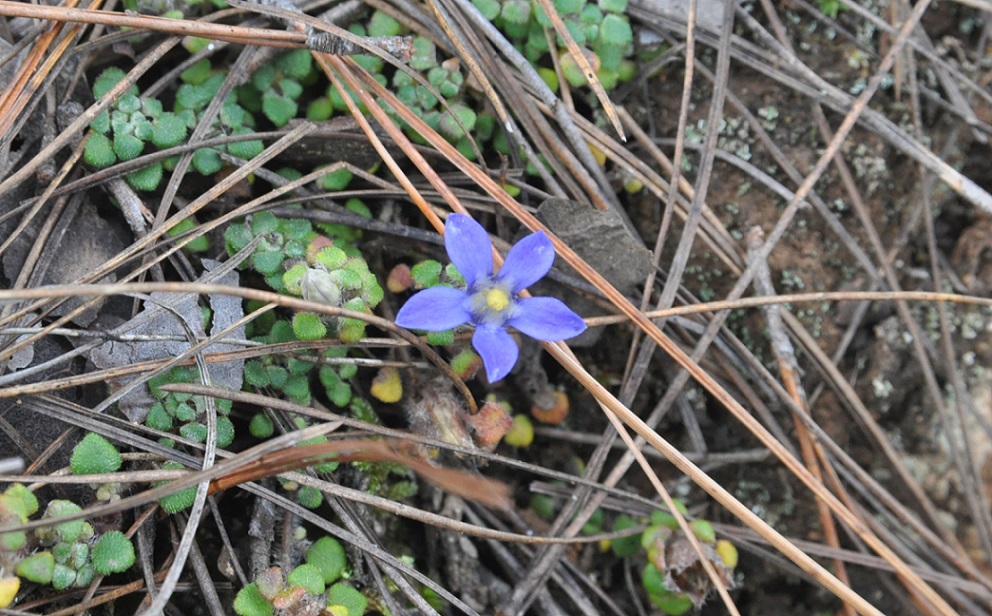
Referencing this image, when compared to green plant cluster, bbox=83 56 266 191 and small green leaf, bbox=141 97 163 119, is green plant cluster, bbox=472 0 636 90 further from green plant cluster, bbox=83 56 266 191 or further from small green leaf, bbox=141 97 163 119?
small green leaf, bbox=141 97 163 119

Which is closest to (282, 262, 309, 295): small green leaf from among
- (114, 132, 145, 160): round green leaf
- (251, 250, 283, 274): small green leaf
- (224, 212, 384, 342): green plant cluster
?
(224, 212, 384, 342): green plant cluster

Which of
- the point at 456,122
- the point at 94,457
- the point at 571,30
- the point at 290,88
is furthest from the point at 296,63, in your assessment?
the point at 94,457

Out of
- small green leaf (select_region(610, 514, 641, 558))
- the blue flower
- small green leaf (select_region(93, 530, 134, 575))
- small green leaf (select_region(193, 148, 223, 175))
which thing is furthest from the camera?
small green leaf (select_region(610, 514, 641, 558))

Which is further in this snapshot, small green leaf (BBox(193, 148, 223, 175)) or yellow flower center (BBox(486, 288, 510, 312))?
small green leaf (BBox(193, 148, 223, 175))

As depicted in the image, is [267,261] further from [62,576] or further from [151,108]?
[62,576]

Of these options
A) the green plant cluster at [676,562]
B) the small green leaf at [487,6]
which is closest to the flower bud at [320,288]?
the small green leaf at [487,6]

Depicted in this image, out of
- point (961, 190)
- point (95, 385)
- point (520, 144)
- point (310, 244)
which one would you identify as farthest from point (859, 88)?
point (95, 385)

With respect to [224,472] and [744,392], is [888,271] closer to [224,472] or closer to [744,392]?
[744,392]
